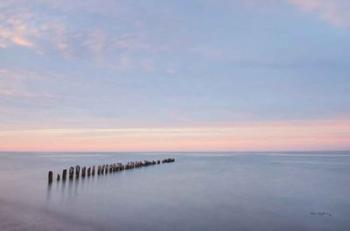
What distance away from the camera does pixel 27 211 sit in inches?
759

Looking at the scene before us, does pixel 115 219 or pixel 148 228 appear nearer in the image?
pixel 148 228

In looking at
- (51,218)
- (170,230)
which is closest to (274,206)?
(170,230)

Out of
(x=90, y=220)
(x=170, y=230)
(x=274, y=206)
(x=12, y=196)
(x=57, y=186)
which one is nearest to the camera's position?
(x=170, y=230)

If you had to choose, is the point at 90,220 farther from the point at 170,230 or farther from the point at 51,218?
the point at 170,230

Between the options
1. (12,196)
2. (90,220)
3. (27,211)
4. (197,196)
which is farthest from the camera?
(197,196)

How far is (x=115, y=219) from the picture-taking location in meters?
18.0

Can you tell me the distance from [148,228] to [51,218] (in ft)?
14.8

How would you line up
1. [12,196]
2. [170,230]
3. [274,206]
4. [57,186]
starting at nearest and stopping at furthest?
[170,230], [274,206], [12,196], [57,186]

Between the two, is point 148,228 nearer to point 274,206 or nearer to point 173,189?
point 274,206

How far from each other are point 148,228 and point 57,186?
53.7ft

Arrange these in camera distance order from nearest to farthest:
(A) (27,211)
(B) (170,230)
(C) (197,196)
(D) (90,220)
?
(B) (170,230)
(D) (90,220)
(A) (27,211)
(C) (197,196)

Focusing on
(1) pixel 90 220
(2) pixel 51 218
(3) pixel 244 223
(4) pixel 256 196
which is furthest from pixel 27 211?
(4) pixel 256 196

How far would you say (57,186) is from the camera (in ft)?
101

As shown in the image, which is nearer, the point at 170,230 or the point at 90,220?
the point at 170,230
